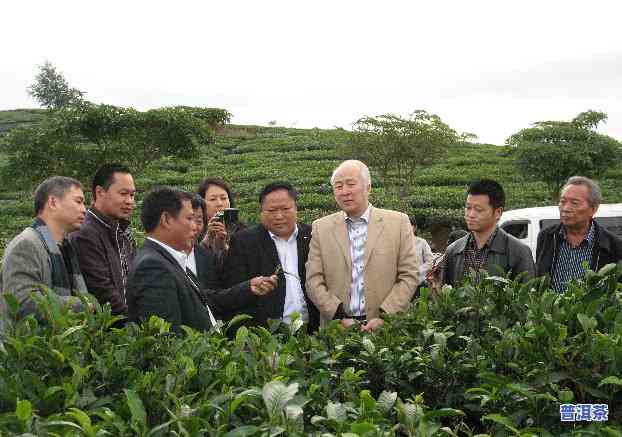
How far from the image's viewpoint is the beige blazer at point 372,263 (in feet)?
14.0

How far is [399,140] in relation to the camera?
2038 cm

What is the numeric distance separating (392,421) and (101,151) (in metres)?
19.1

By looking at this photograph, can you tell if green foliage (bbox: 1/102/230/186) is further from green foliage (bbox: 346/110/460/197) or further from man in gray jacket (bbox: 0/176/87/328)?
man in gray jacket (bbox: 0/176/87/328)

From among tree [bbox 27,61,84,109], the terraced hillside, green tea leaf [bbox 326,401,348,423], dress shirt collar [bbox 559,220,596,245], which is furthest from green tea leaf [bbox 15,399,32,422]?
tree [bbox 27,61,84,109]

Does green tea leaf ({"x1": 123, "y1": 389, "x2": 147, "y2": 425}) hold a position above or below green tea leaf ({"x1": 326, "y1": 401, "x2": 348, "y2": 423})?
above

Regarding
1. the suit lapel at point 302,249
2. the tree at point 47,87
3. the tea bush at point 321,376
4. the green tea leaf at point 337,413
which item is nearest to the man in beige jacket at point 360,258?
the suit lapel at point 302,249

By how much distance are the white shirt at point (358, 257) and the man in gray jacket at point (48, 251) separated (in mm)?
1538

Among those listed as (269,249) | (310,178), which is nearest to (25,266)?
(269,249)

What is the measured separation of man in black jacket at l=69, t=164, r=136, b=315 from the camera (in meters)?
4.02

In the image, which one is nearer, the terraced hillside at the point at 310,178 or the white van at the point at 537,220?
the white van at the point at 537,220

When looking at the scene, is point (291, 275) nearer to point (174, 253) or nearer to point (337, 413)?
point (174, 253)

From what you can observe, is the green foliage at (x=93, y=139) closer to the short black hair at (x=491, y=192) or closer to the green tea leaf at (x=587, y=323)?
the short black hair at (x=491, y=192)

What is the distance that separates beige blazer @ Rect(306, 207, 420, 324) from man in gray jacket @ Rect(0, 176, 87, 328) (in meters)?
1.35

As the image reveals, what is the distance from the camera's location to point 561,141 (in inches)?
835
